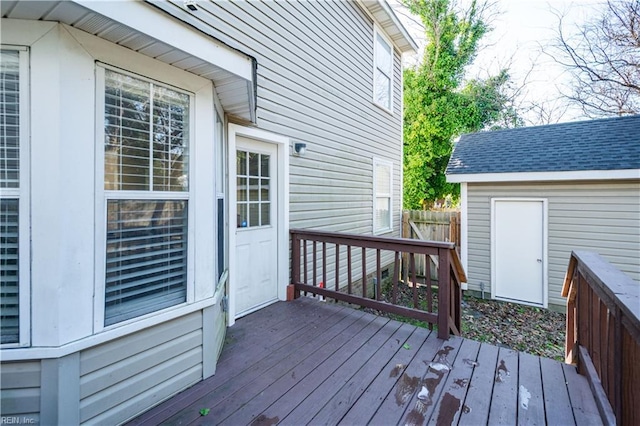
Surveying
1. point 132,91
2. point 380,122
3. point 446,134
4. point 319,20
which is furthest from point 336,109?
point 446,134

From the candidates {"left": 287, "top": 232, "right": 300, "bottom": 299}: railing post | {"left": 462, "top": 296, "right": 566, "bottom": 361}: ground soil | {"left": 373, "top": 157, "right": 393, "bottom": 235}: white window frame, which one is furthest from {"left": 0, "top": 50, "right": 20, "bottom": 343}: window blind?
{"left": 373, "top": 157, "right": 393, "bottom": 235}: white window frame

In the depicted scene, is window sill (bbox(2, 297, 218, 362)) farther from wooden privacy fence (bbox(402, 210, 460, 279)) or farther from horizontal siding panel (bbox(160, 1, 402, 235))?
wooden privacy fence (bbox(402, 210, 460, 279))

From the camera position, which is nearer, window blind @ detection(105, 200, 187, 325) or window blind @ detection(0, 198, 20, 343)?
window blind @ detection(0, 198, 20, 343)

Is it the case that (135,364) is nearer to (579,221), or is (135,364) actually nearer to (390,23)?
(579,221)

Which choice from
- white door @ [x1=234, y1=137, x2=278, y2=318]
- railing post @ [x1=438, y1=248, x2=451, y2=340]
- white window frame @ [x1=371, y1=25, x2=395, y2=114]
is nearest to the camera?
railing post @ [x1=438, y1=248, x2=451, y2=340]

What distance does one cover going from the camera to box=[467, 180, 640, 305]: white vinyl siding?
212 inches

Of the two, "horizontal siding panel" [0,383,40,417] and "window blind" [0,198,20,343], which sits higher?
"window blind" [0,198,20,343]

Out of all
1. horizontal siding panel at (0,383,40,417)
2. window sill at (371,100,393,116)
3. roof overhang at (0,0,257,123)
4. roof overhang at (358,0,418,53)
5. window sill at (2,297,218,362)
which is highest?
roof overhang at (358,0,418,53)

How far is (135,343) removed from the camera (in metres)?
1.87

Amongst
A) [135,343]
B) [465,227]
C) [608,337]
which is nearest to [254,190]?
[135,343]

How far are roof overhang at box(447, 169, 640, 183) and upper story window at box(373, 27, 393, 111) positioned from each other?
2.30 meters

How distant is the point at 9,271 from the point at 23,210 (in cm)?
30

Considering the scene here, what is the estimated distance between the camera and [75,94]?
1.58 meters

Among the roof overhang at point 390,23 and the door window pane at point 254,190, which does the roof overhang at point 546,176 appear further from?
the door window pane at point 254,190
